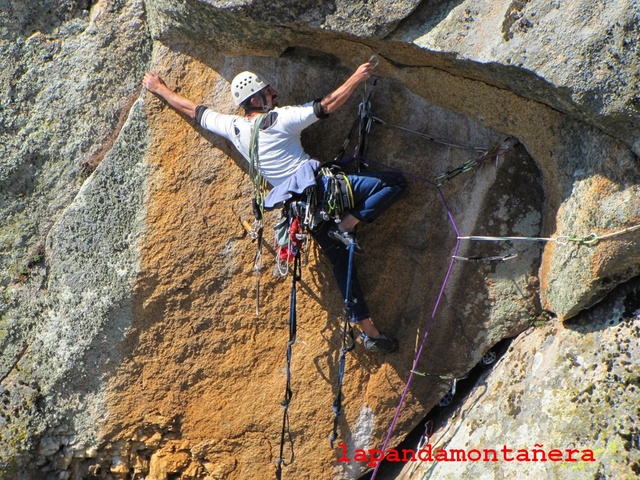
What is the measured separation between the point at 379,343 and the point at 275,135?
2.10 meters

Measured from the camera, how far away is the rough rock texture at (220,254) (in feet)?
21.2

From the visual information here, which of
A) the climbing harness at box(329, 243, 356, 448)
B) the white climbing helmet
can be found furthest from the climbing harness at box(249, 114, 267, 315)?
the climbing harness at box(329, 243, 356, 448)

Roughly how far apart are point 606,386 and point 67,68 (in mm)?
5216

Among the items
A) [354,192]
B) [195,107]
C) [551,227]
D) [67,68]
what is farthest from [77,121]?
[551,227]

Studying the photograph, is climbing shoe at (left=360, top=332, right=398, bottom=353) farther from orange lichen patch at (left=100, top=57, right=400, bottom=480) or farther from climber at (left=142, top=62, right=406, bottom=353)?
climber at (left=142, top=62, right=406, bottom=353)

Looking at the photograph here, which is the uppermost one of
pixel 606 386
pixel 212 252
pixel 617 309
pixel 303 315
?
pixel 212 252

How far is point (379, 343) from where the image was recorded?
279 inches

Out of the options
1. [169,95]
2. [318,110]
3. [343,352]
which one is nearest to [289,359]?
[343,352]

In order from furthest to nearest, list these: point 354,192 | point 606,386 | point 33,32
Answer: point 33,32
point 354,192
point 606,386

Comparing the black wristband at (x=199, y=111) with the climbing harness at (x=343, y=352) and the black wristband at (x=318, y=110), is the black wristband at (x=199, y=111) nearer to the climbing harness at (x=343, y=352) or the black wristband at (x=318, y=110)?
the black wristband at (x=318, y=110)

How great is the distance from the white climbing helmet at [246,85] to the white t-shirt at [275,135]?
0.19 meters

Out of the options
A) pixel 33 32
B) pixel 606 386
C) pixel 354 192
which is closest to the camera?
pixel 606 386

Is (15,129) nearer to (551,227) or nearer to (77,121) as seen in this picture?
(77,121)

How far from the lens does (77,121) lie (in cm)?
700
